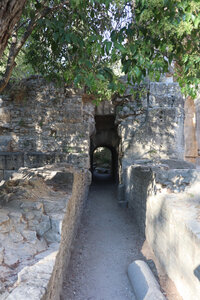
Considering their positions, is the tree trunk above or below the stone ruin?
above

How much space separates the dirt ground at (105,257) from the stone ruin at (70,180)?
31cm

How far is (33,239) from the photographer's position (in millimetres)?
2760

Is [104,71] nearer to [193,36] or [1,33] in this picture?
[1,33]

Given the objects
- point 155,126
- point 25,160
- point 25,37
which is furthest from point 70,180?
point 155,126

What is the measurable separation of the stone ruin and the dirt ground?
31 cm

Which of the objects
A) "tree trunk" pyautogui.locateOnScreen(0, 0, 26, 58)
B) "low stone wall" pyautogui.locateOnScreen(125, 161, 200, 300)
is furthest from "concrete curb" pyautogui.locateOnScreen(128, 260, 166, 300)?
"tree trunk" pyautogui.locateOnScreen(0, 0, 26, 58)

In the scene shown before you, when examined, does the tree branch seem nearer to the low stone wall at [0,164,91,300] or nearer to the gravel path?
the low stone wall at [0,164,91,300]

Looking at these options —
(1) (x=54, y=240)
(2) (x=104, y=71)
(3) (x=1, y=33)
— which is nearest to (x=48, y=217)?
(1) (x=54, y=240)

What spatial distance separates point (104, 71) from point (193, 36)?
1676 millimetres

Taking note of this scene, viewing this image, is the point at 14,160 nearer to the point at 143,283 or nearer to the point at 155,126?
the point at 155,126

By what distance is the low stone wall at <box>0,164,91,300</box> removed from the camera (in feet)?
6.23

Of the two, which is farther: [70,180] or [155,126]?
[155,126]

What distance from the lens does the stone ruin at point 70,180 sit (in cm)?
256

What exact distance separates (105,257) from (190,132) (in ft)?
47.9
